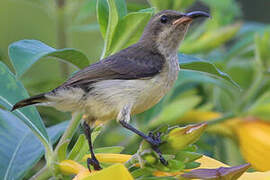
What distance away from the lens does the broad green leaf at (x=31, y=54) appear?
106 cm

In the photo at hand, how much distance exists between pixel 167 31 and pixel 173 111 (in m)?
0.41

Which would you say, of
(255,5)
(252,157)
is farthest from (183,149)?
(255,5)

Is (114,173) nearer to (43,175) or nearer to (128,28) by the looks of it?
(43,175)

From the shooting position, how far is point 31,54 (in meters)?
1.11

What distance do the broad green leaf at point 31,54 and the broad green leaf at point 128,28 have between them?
113 millimetres

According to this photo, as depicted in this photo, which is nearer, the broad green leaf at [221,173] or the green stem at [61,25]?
the broad green leaf at [221,173]

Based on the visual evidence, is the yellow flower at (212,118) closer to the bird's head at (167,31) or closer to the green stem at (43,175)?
the bird's head at (167,31)

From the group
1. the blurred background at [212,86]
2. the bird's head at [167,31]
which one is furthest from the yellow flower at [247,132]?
the bird's head at [167,31]

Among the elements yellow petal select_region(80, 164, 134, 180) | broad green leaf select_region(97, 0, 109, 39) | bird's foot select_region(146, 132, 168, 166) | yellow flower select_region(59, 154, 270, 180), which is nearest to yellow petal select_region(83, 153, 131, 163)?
yellow flower select_region(59, 154, 270, 180)

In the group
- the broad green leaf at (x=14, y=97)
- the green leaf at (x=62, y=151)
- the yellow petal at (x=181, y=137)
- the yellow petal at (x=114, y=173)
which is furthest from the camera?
the broad green leaf at (x=14, y=97)

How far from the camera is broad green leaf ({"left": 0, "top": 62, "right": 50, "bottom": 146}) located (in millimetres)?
1288

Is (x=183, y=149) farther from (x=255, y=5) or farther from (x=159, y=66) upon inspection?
(x=255, y=5)

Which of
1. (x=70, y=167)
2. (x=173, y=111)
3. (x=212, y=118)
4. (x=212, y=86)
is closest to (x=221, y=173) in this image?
(x=70, y=167)

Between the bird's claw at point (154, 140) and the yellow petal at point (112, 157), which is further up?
the bird's claw at point (154, 140)
